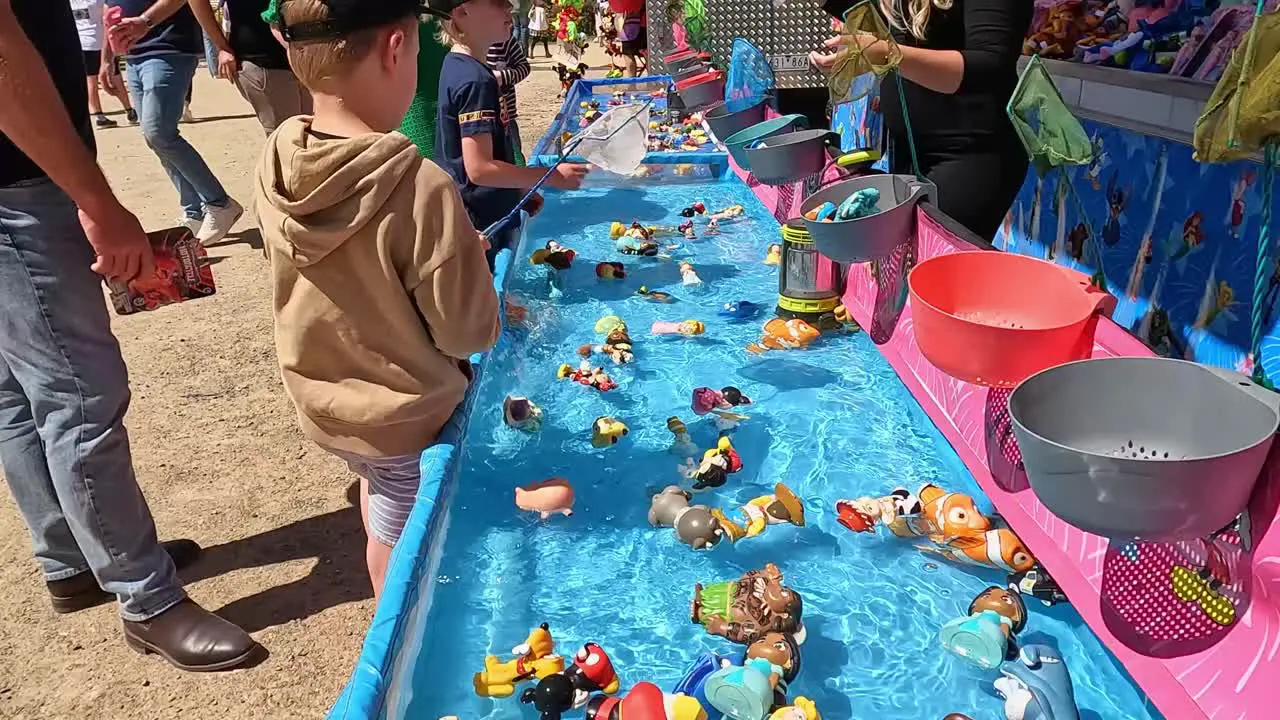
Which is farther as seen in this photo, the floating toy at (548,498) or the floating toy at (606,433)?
the floating toy at (606,433)

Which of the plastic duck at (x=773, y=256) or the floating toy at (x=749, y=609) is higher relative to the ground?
the floating toy at (x=749, y=609)

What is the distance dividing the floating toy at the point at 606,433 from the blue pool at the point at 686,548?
0.11 feet

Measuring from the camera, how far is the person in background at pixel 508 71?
144 inches

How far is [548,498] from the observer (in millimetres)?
2832

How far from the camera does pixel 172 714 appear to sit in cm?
234

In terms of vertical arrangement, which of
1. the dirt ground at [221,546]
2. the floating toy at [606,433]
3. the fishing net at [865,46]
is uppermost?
the fishing net at [865,46]

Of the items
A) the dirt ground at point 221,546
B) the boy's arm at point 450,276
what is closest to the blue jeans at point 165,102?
the dirt ground at point 221,546

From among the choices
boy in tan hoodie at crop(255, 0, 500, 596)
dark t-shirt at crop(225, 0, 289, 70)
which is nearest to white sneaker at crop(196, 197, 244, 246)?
dark t-shirt at crop(225, 0, 289, 70)

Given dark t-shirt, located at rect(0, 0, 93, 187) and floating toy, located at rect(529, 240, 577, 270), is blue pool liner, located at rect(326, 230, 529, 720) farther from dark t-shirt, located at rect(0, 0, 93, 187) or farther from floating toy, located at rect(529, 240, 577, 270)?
floating toy, located at rect(529, 240, 577, 270)

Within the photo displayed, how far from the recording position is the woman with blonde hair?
8.89ft

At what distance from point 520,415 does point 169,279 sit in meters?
1.28

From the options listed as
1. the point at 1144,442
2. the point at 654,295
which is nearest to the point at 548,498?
the point at 1144,442

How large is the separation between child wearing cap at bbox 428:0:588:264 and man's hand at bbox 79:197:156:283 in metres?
1.35

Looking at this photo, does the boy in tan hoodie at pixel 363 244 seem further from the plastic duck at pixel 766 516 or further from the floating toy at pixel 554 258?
the floating toy at pixel 554 258
